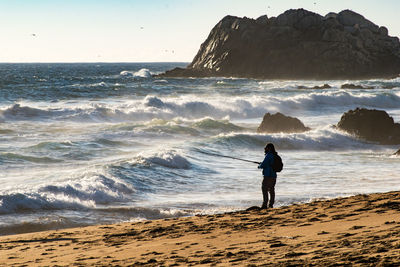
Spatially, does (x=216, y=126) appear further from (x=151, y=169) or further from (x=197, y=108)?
(x=151, y=169)

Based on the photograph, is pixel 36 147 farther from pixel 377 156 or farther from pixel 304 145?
pixel 377 156

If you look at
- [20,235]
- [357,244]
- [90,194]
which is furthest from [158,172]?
[357,244]

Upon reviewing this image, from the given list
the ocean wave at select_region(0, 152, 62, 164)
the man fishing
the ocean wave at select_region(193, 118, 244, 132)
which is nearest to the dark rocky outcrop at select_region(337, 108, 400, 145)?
the ocean wave at select_region(193, 118, 244, 132)

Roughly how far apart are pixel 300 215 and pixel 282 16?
9933cm

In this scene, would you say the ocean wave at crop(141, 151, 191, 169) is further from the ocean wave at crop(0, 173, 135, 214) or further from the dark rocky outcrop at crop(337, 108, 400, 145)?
the dark rocky outcrop at crop(337, 108, 400, 145)

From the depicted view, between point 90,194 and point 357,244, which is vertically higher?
point 357,244

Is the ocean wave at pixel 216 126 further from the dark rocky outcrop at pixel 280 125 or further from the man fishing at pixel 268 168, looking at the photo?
the man fishing at pixel 268 168

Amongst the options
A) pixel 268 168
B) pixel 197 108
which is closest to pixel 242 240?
pixel 268 168

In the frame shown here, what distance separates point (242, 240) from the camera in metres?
7.55

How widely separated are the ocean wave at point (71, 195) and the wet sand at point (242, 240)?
253cm

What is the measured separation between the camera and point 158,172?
52.4ft

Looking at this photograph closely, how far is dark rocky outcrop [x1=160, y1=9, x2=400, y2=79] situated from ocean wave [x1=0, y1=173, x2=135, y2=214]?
267 feet

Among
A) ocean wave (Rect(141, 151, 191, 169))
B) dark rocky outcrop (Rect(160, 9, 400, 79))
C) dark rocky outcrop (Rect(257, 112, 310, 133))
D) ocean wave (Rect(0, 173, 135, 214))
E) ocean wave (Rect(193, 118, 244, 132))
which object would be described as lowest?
ocean wave (Rect(0, 173, 135, 214))

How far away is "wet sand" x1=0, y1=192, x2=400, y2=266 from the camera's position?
19.9ft
